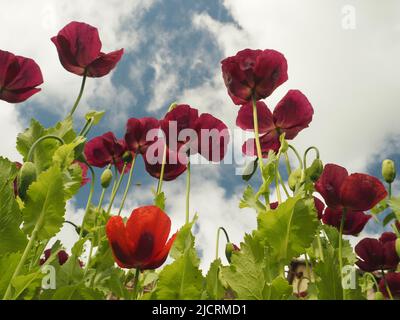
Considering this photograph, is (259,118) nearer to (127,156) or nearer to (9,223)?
(127,156)

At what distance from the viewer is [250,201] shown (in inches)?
35.9

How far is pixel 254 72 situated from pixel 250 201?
366mm

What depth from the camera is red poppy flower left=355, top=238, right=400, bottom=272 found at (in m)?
1.79

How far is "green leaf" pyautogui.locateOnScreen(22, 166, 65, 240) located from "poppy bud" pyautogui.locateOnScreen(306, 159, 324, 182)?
1.82 ft

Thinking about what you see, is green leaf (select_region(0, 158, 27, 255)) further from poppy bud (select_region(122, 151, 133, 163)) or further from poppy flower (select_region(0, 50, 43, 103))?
poppy bud (select_region(122, 151, 133, 163))

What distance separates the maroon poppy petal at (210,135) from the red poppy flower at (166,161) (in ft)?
0.21

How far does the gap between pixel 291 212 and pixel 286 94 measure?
1.81 ft

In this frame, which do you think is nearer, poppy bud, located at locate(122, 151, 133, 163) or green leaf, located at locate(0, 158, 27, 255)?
green leaf, located at locate(0, 158, 27, 255)

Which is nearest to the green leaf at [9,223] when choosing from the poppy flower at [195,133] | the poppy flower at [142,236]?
the poppy flower at [142,236]

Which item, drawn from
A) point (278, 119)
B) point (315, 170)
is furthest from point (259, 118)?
point (315, 170)

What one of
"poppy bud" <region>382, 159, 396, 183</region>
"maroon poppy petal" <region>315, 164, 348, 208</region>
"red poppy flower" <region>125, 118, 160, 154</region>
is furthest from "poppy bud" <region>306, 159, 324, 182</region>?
"red poppy flower" <region>125, 118, 160, 154</region>

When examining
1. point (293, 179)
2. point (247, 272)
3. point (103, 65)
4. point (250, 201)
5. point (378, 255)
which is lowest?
point (247, 272)

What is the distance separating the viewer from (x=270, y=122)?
4.25 feet

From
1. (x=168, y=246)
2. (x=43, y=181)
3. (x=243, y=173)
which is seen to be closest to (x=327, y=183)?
(x=243, y=173)
